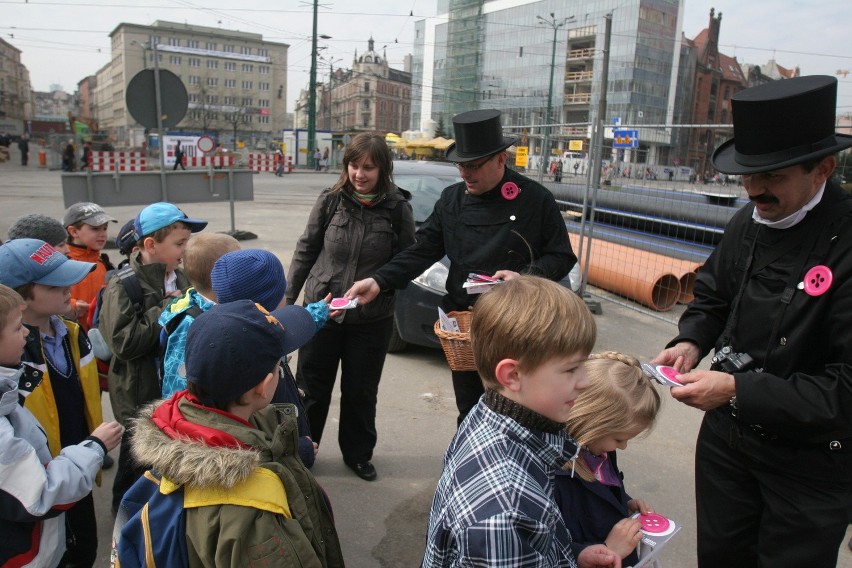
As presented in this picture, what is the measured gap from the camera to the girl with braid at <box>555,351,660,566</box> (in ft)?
5.68

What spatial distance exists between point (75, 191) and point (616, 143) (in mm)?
7578

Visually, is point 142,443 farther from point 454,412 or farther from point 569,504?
point 454,412

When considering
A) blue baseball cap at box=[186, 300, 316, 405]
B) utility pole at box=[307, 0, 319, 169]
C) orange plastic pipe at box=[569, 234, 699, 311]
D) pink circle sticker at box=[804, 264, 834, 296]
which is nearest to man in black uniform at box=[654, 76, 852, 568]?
pink circle sticker at box=[804, 264, 834, 296]

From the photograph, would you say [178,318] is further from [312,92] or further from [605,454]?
[312,92]

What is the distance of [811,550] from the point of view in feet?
6.18

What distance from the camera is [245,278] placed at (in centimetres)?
224

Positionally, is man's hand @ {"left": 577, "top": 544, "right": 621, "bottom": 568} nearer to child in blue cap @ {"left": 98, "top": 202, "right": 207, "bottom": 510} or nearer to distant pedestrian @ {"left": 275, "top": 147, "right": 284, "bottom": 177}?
child in blue cap @ {"left": 98, "top": 202, "right": 207, "bottom": 510}

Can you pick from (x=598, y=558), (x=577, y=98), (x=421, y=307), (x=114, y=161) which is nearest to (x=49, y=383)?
(x=598, y=558)

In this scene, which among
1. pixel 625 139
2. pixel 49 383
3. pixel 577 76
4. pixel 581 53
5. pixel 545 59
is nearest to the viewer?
pixel 49 383

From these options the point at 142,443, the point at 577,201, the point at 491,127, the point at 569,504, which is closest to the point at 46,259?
the point at 142,443

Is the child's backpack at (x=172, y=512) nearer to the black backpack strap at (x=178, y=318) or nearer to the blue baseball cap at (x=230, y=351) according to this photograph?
the blue baseball cap at (x=230, y=351)

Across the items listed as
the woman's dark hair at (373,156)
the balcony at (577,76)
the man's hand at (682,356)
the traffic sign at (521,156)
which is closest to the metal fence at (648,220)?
the traffic sign at (521,156)

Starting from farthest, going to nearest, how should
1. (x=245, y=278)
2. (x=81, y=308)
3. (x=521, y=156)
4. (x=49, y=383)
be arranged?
(x=521, y=156) → (x=81, y=308) → (x=49, y=383) → (x=245, y=278)

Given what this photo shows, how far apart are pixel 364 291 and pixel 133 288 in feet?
3.70
